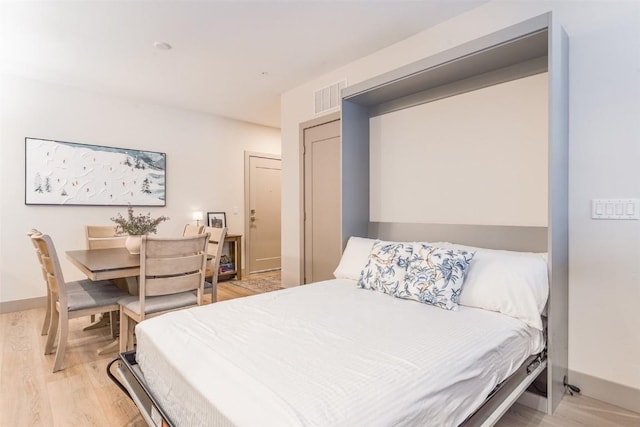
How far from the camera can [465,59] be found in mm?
2156

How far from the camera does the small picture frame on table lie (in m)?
5.12

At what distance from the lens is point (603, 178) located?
1.91 metres

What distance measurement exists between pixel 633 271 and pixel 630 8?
1465 millimetres

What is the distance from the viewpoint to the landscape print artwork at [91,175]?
3723 millimetres

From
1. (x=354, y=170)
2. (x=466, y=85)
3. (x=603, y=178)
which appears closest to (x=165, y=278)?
(x=354, y=170)

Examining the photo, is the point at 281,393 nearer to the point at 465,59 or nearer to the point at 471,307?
the point at 471,307

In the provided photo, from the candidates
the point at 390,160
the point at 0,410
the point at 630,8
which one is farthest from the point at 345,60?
the point at 0,410

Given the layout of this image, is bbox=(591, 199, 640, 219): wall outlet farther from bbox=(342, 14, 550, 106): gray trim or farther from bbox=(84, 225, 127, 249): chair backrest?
bbox=(84, 225, 127, 249): chair backrest

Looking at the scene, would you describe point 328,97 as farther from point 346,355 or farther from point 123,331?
point 346,355

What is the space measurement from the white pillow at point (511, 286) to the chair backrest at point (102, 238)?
134 inches

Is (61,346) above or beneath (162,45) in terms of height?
beneath

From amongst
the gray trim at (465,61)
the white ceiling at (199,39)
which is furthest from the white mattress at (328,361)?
the white ceiling at (199,39)

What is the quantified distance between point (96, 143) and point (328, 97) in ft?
9.71

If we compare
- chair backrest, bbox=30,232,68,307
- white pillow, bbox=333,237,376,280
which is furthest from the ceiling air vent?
chair backrest, bbox=30,232,68,307
